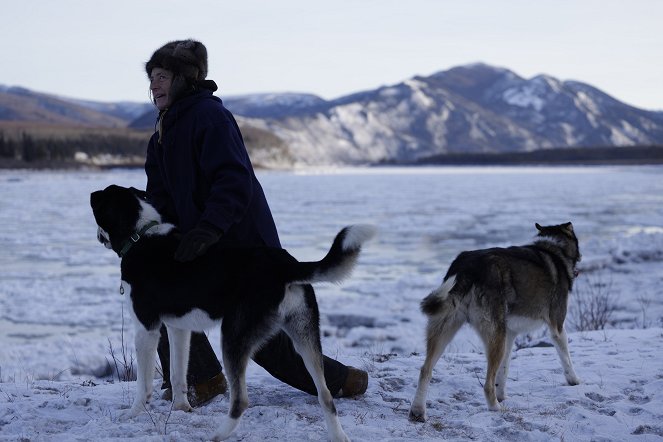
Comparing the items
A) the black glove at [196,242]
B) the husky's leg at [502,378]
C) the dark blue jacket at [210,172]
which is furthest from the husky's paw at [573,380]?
the black glove at [196,242]

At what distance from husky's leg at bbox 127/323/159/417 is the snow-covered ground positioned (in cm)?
10

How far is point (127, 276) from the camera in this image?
14.5ft

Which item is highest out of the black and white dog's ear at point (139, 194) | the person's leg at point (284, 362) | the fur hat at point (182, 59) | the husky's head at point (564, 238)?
the fur hat at point (182, 59)

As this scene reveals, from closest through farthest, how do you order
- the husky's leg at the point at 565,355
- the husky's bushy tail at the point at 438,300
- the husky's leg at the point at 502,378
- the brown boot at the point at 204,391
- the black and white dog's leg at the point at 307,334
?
the black and white dog's leg at the point at 307,334
the husky's bushy tail at the point at 438,300
the brown boot at the point at 204,391
the husky's leg at the point at 502,378
the husky's leg at the point at 565,355

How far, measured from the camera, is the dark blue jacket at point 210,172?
4.22 m

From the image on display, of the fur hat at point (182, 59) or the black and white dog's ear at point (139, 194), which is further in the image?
the black and white dog's ear at point (139, 194)

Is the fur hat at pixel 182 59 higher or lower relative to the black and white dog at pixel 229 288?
higher

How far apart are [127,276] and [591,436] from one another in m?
3.14

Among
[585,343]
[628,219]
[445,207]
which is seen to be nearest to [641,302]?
[585,343]

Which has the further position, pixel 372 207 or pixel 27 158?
pixel 27 158

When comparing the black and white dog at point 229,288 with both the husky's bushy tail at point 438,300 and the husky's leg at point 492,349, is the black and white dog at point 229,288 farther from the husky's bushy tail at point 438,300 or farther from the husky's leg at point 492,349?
the husky's leg at point 492,349

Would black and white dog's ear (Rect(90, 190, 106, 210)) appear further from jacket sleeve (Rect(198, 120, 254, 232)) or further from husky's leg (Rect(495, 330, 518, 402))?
husky's leg (Rect(495, 330, 518, 402))

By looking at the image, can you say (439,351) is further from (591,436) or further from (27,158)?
(27,158)

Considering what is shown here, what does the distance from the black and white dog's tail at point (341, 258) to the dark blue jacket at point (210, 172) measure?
2.03 ft
